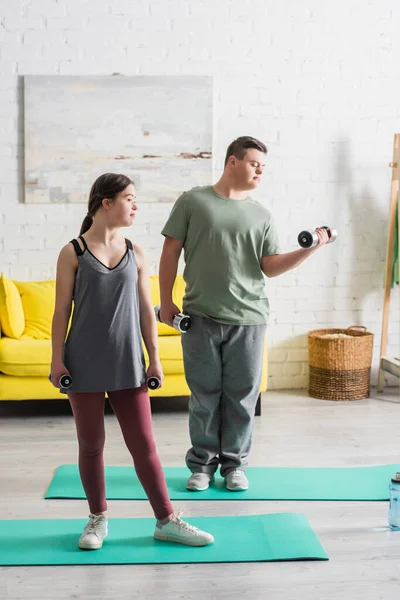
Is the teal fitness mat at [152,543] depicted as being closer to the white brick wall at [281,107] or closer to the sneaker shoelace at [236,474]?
the sneaker shoelace at [236,474]

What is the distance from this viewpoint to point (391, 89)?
527 centimetres

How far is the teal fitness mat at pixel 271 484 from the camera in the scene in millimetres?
3166

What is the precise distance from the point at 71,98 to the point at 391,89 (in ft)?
6.58

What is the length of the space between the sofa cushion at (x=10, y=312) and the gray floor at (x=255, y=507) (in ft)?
1.39

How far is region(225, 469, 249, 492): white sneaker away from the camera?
322 centimetres

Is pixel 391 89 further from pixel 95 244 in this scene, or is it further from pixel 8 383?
pixel 95 244

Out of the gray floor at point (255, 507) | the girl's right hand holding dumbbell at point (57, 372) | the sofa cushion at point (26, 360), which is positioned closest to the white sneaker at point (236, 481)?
the gray floor at point (255, 507)

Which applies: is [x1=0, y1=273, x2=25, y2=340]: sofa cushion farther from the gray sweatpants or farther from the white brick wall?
the gray sweatpants

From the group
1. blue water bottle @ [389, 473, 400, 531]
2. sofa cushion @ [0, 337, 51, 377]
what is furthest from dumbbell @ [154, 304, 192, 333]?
sofa cushion @ [0, 337, 51, 377]

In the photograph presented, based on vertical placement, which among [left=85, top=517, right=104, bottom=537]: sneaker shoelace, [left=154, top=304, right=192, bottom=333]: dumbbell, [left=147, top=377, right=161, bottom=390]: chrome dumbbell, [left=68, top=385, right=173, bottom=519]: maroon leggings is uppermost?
[left=154, top=304, right=192, bottom=333]: dumbbell

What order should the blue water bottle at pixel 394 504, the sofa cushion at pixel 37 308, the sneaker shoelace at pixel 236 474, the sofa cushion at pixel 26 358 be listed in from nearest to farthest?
the blue water bottle at pixel 394 504, the sneaker shoelace at pixel 236 474, the sofa cushion at pixel 26 358, the sofa cushion at pixel 37 308

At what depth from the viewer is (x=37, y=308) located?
4.80 meters

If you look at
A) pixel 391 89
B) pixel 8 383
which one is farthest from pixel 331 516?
pixel 391 89

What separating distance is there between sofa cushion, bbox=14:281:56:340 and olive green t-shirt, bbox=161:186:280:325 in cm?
177
